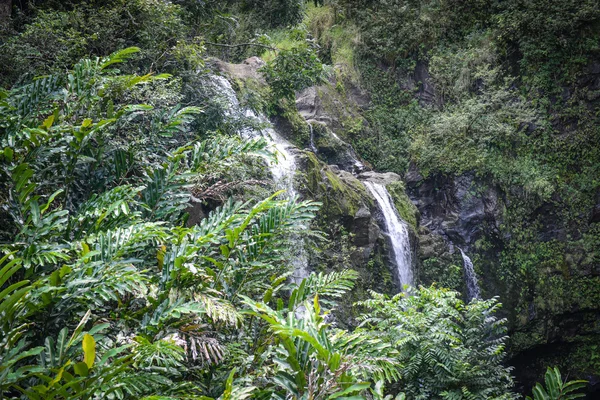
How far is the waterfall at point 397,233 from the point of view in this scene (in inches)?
314

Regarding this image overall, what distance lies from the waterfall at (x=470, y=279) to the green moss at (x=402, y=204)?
64.7 inches

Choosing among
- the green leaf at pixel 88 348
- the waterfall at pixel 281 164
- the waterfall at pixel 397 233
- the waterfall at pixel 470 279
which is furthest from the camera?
the waterfall at pixel 470 279

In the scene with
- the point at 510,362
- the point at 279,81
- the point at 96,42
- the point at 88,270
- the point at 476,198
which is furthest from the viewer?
the point at 476,198

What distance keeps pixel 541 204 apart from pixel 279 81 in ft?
22.5

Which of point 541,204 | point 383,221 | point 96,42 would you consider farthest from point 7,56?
point 541,204

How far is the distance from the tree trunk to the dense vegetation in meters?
0.23

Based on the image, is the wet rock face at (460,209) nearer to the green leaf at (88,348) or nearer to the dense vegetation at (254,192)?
the dense vegetation at (254,192)

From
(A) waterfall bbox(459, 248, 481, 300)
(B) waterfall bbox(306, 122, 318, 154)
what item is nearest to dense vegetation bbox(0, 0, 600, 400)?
(A) waterfall bbox(459, 248, 481, 300)

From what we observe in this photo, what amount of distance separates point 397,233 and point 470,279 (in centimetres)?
271

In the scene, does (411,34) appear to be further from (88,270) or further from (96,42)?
(88,270)

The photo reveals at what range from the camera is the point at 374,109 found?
12.5 meters

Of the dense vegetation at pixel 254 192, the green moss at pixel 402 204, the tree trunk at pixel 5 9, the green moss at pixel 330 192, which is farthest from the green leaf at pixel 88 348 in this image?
the green moss at pixel 402 204

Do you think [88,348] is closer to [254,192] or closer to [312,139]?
[254,192]

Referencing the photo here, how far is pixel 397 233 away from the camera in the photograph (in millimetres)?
8273
